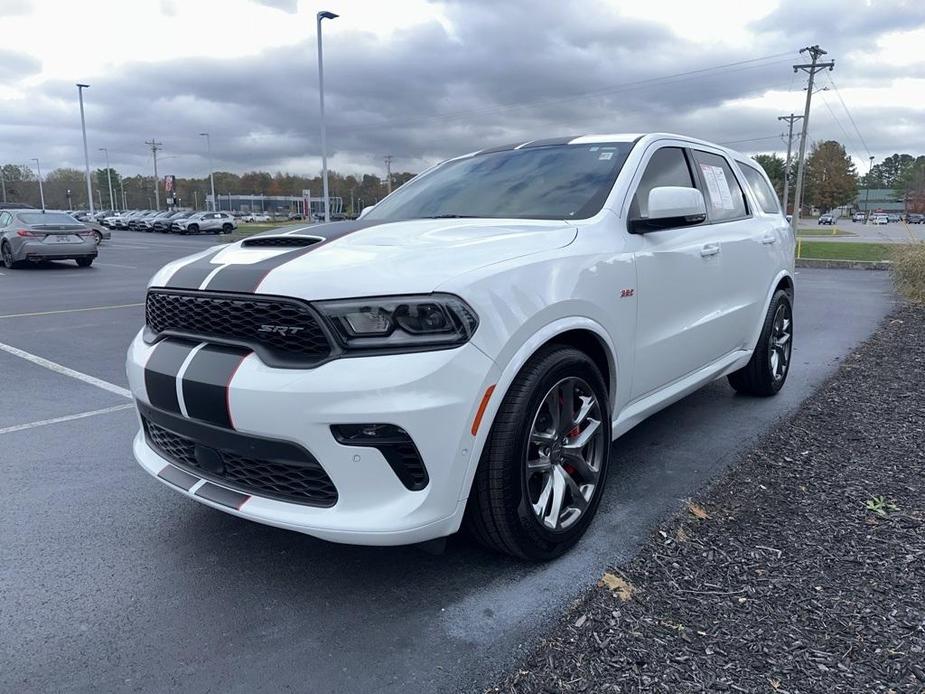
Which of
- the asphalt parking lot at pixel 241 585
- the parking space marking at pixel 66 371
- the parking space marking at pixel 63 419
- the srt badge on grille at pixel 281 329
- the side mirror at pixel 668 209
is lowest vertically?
the asphalt parking lot at pixel 241 585

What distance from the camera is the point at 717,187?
4574mm

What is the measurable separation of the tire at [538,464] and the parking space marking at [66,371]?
145 inches

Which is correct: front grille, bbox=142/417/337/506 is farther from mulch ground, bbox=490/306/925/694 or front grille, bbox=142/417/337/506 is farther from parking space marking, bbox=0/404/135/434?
parking space marking, bbox=0/404/135/434

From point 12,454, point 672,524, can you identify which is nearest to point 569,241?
point 672,524

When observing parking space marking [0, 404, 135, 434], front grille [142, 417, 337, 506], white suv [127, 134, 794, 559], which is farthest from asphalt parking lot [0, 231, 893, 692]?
front grille [142, 417, 337, 506]

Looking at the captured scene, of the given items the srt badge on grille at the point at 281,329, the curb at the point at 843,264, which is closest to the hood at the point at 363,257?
the srt badge on grille at the point at 281,329

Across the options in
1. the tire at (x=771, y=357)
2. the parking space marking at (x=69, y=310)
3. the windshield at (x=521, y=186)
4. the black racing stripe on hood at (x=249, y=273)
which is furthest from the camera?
the parking space marking at (x=69, y=310)

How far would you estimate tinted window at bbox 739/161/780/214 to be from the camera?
5293 mm

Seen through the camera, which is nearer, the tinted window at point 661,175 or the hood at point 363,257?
the hood at point 363,257

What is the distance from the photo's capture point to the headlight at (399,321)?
232 cm

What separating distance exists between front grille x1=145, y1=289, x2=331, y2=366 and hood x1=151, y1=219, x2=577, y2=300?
4 centimetres

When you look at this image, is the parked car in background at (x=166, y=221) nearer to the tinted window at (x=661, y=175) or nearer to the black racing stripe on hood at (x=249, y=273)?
the tinted window at (x=661, y=175)

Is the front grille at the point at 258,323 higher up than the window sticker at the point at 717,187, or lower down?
lower down

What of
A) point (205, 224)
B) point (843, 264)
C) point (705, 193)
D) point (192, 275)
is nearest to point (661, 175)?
point (705, 193)
